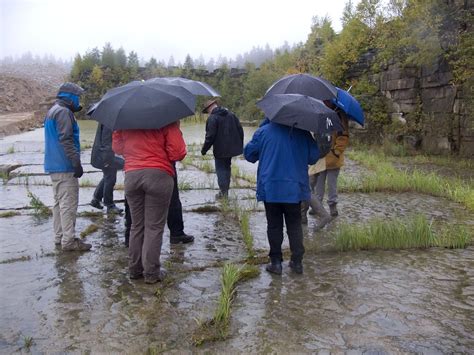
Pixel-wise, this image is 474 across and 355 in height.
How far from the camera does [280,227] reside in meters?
4.30

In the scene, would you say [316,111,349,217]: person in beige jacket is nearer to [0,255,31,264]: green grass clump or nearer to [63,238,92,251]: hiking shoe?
[63,238,92,251]: hiking shoe

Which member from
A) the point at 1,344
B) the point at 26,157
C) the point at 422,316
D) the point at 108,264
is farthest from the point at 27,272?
the point at 26,157

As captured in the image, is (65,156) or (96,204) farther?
(96,204)

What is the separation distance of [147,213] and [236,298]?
40.5 inches

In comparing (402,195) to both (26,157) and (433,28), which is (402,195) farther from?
(26,157)

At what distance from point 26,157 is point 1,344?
10.2 m

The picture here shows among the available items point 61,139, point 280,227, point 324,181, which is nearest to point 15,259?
point 61,139

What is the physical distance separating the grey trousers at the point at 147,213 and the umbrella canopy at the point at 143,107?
0.41 meters

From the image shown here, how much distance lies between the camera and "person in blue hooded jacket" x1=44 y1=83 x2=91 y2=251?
4684mm

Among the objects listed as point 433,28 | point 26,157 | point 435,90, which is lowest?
point 26,157

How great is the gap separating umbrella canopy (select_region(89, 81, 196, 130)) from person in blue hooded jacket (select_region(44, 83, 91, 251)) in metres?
0.79

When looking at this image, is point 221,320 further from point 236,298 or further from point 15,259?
point 15,259

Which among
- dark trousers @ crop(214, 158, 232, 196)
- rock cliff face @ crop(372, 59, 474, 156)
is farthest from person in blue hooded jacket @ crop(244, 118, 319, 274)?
rock cliff face @ crop(372, 59, 474, 156)

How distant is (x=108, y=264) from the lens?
454 centimetres
